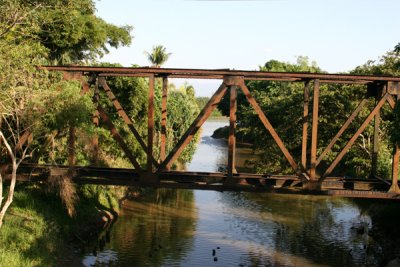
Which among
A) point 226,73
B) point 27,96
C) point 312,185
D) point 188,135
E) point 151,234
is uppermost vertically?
point 226,73

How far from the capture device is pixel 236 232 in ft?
79.2

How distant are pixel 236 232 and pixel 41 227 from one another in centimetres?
1031

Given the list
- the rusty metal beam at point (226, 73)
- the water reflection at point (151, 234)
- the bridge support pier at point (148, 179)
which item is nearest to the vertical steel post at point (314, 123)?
the rusty metal beam at point (226, 73)

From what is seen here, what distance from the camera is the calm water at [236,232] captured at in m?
19.9

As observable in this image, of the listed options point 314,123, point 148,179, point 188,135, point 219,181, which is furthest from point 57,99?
point 314,123

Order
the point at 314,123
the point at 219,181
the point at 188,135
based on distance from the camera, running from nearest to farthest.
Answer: the point at 314,123
the point at 188,135
the point at 219,181

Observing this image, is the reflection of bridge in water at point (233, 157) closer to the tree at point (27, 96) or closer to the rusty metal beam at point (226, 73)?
the rusty metal beam at point (226, 73)

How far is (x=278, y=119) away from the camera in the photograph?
29531 millimetres

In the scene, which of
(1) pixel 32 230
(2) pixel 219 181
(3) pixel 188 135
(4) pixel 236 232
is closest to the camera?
(3) pixel 188 135

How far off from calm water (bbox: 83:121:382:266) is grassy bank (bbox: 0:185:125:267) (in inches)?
52.2

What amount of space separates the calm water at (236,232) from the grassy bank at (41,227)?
133 cm

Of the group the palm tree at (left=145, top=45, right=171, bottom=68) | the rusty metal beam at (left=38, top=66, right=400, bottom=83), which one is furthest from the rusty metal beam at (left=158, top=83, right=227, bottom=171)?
the palm tree at (left=145, top=45, right=171, bottom=68)

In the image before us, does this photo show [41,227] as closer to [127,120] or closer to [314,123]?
[127,120]

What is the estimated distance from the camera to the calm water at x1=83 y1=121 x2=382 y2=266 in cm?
1988
